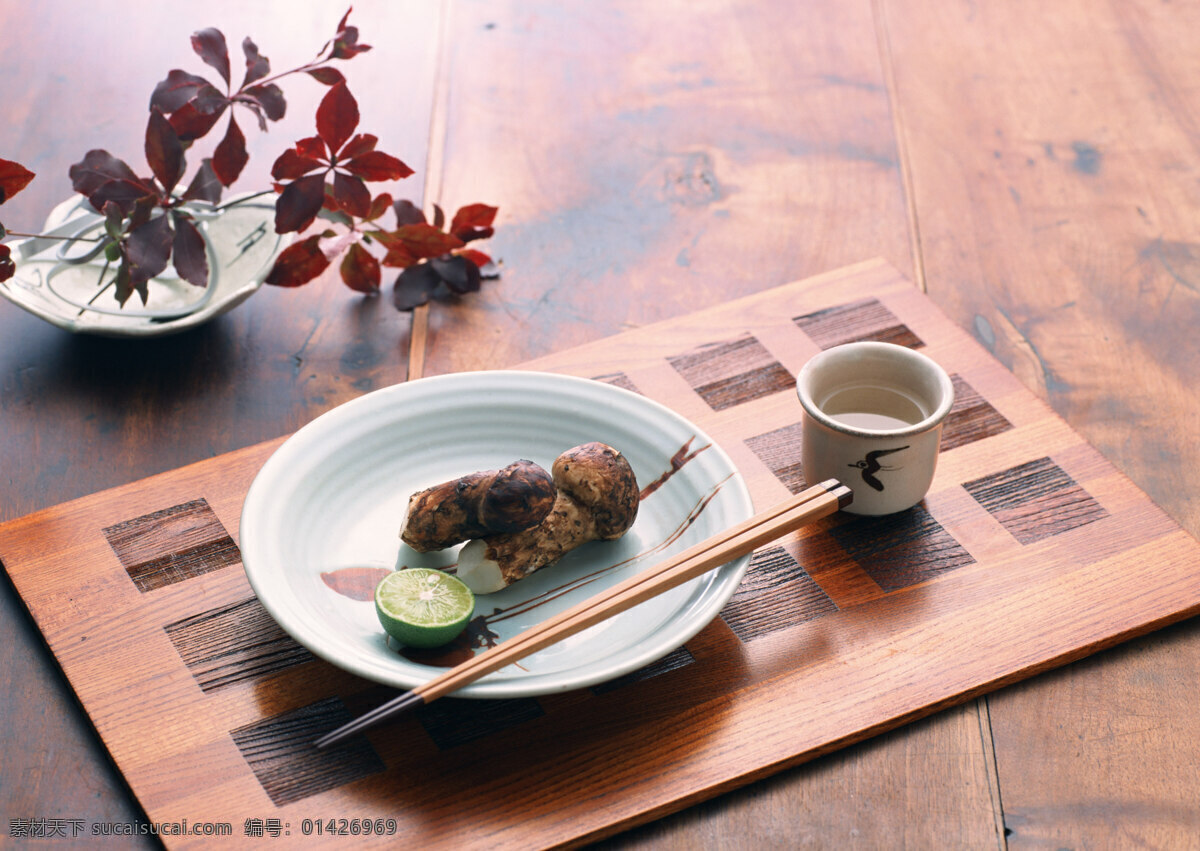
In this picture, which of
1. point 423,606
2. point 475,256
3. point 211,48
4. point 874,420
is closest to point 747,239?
point 475,256

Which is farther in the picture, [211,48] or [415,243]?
[415,243]

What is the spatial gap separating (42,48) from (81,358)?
0.84 m

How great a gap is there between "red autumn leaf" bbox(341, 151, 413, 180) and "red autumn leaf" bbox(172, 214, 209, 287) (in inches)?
6.9

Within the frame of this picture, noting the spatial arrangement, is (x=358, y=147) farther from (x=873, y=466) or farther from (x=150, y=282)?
(x=873, y=466)

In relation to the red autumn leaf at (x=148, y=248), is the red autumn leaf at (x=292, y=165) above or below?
above

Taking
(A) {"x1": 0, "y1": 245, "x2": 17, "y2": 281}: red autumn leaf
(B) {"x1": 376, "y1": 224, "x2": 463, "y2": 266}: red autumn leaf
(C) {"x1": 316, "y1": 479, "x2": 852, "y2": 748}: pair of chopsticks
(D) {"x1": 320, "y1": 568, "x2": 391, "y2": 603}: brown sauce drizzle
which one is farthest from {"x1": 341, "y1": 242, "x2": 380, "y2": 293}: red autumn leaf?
(C) {"x1": 316, "y1": 479, "x2": 852, "y2": 748}: pair of chopsticks

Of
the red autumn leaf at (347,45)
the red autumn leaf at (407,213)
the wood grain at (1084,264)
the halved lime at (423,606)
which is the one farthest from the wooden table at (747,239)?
the red autumn leaf at (347,45)

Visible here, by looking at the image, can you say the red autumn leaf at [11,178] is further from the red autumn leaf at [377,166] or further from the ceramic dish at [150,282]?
the red autumn leaf at [377,166]

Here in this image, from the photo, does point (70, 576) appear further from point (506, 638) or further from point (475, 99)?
point (475, 99)

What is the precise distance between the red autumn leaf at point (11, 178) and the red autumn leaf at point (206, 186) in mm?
161

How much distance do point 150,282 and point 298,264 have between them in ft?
0.66

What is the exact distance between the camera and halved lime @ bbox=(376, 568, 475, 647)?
36.0 inches

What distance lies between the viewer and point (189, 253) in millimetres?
1209

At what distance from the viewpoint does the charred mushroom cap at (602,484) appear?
1003mm
